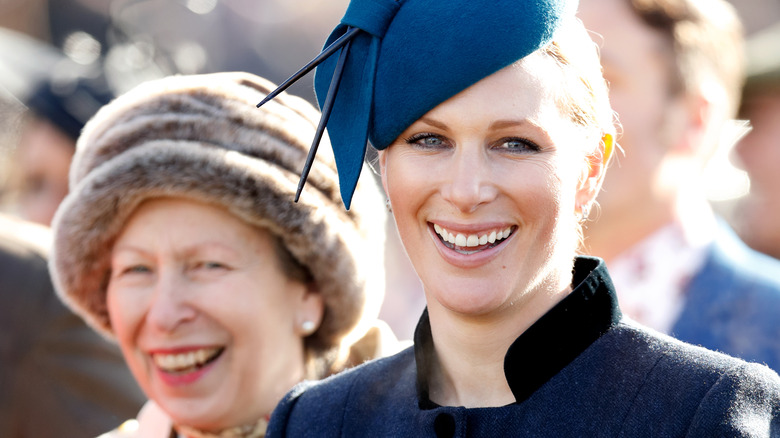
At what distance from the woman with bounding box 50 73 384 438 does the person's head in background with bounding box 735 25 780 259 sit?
2124 millimetres

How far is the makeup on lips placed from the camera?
306cm

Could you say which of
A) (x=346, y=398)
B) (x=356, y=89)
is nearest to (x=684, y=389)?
(x=346, y=398)

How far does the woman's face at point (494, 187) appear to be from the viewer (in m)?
2.07

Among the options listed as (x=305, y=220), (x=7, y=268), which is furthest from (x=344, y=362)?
(x=7, y=268)

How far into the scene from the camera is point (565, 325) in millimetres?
2164

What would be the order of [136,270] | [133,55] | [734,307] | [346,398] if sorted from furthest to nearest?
[133,55], [734,307], [136,270], [346,398]

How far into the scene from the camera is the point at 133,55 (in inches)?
221

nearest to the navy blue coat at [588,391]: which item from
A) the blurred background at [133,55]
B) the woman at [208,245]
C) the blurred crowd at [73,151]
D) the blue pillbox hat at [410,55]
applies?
the blue pillbox hat at [410,55]

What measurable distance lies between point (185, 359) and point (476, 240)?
1.36 metres

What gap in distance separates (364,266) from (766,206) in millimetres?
2225

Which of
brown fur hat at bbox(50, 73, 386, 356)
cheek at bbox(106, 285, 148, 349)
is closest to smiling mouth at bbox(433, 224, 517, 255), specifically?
brown fur hat at bbox(50, 73, 386, 356)

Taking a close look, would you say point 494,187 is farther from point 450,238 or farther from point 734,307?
point 734,307

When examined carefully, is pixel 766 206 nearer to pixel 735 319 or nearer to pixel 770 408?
pixel 735 319

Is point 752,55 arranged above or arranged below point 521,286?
below
